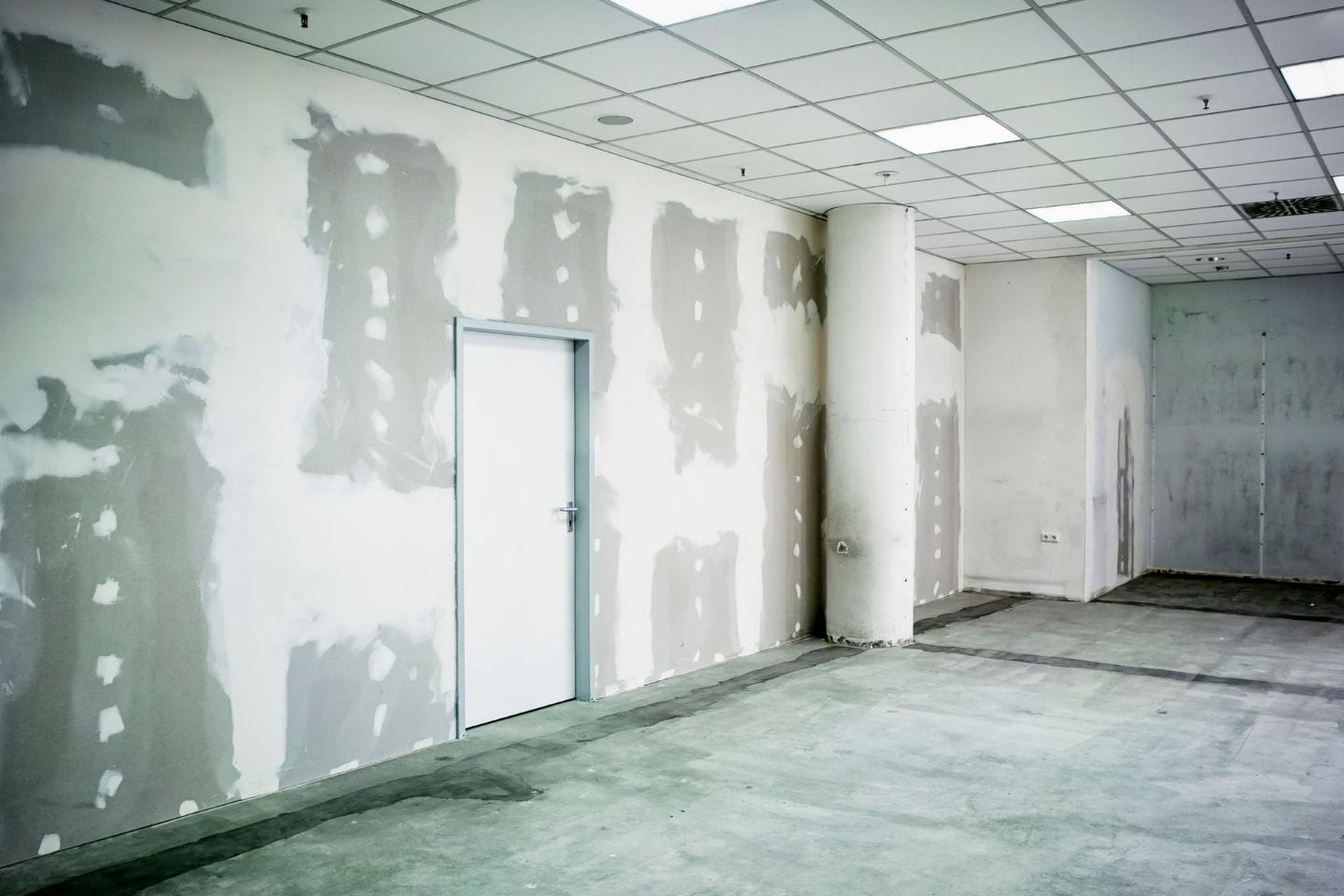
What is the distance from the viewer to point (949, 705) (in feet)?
19.3

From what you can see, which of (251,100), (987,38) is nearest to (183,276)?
(251,100)

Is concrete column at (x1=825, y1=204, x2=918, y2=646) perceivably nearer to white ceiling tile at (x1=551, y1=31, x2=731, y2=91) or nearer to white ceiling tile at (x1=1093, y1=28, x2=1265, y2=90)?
white ceiling tile at (x1=1093, y1=28, x2=1265, y2=90)

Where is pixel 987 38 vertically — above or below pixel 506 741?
above

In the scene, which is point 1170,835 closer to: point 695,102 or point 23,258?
point 695,102

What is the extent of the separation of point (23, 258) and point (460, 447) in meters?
2.03

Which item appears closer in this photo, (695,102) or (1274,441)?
(695,102)

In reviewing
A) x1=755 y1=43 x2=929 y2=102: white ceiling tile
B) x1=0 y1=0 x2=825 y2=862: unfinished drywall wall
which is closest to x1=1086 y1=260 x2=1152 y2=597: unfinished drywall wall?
x1=0 y1=0 x2=825 y2=862: unfinished drywall wall

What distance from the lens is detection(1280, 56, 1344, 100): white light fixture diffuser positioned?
454 centimetres

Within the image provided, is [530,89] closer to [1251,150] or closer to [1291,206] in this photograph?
[1251,150]

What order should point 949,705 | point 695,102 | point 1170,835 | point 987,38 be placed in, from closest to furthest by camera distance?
point 1170,835
point 987,38
point 695,102
point 949,705

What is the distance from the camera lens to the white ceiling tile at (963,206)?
730 centimetres

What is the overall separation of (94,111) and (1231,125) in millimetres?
5269

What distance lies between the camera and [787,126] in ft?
18.0

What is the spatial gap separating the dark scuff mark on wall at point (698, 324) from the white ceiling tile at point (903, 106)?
152cm
